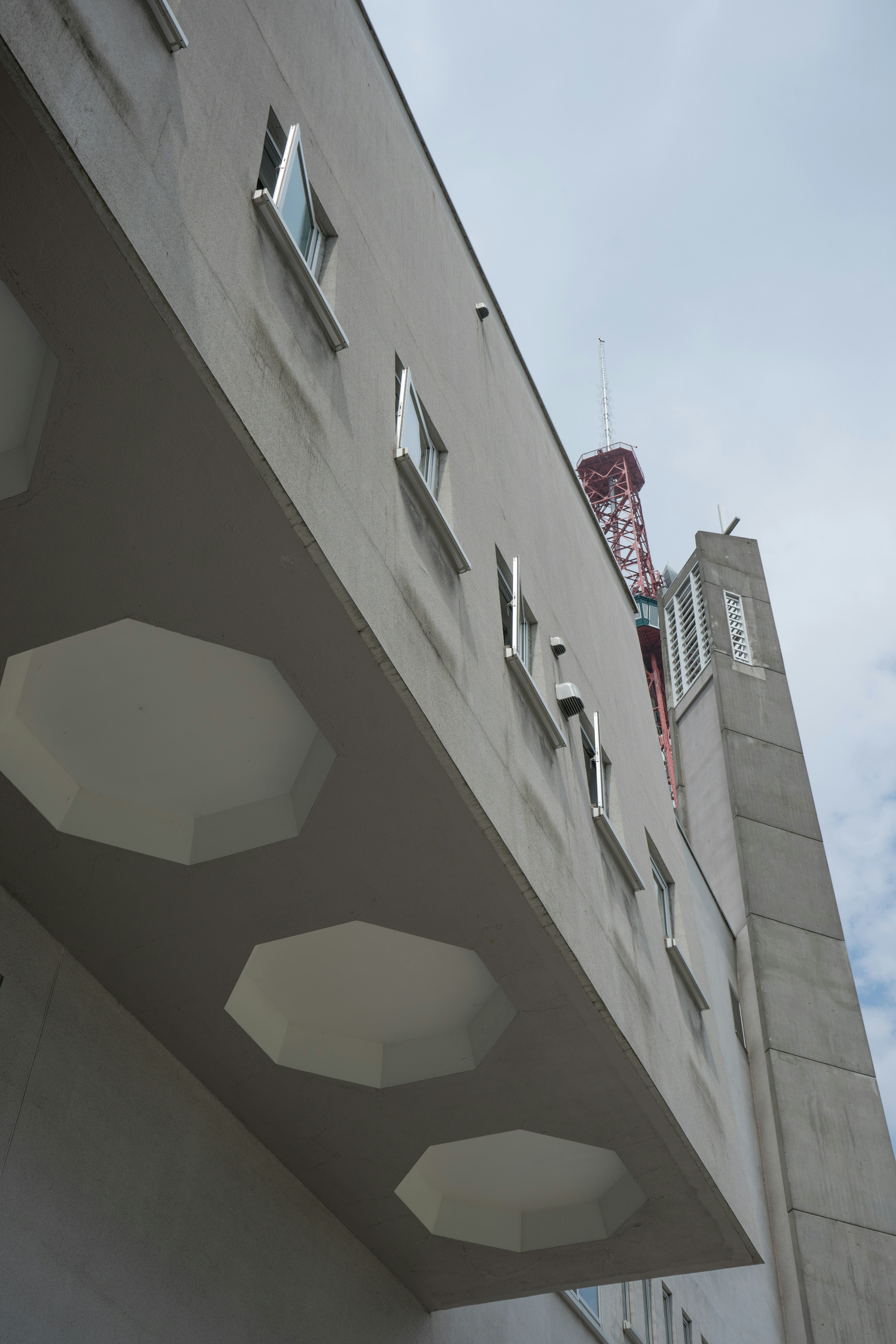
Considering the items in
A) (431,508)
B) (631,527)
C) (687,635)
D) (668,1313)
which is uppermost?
(631,527)

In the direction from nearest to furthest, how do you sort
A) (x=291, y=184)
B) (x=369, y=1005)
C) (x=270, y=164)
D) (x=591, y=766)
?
(x=291, y=184) → (x=270, y=164) → (x=369, y=1005) → (x=591, y=766)

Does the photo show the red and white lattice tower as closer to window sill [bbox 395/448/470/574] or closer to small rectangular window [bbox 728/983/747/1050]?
small rectangular window [bbox 728/983/747/1050]

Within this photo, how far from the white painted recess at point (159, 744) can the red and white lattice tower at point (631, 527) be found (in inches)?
2153

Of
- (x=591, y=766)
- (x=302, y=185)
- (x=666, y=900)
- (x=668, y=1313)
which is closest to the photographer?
(x=302, y=185)

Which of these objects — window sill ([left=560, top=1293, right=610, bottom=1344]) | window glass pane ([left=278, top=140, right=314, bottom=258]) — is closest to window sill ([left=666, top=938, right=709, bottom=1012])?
window sill ([left=560, top=1293, right=610, bottom=1344])

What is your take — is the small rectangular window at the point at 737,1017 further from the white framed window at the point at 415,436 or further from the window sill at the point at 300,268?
the window sill at the point at 300,268

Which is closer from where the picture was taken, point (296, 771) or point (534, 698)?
point (296, 771)

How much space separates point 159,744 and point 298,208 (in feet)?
13.7

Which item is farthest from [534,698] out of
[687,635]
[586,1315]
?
[687,635]

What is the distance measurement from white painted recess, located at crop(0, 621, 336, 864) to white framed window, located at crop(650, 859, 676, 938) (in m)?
6.27

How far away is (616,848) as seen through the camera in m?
12.0

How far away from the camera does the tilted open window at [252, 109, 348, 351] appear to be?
775 centimetres

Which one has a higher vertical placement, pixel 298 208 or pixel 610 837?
pixel 298 208

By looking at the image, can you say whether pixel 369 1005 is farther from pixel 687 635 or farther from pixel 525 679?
pixel 687 635
